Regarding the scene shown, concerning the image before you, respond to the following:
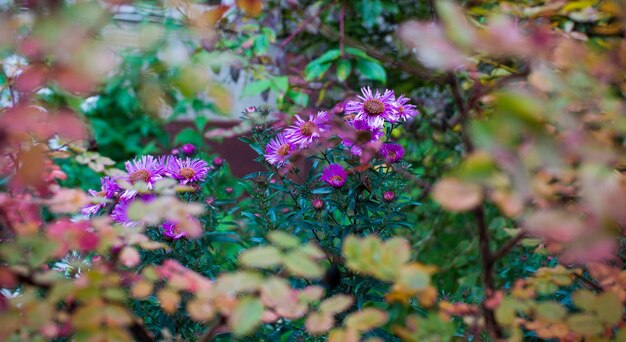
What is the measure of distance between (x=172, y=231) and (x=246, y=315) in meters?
0.63

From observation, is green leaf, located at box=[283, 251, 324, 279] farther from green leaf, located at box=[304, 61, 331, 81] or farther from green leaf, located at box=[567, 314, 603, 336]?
green leaf, located at box=[304, 61, 331, 81]

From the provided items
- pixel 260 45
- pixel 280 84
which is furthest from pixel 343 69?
pixel 260 45

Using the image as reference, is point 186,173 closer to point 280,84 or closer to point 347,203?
point 347,203

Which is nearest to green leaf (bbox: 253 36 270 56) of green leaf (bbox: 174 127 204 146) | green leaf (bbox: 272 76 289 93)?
green leaf (bbox: 272 76 289 93)

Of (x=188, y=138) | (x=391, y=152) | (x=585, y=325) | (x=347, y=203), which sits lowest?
(x=188, y=138)

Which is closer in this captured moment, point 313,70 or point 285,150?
point 285,150

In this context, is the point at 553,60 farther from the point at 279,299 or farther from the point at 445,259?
the point at 445,259

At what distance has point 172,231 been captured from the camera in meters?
1.19

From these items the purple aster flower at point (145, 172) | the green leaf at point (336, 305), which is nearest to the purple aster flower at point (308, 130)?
the purple aster flower at point (145, 172)

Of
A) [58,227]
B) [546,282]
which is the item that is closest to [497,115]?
[546,282]

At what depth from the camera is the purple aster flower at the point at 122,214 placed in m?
1.14

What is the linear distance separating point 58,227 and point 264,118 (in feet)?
2.41

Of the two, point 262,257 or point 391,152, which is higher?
point 262,257

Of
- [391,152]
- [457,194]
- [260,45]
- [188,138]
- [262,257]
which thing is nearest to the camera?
[457,194]
